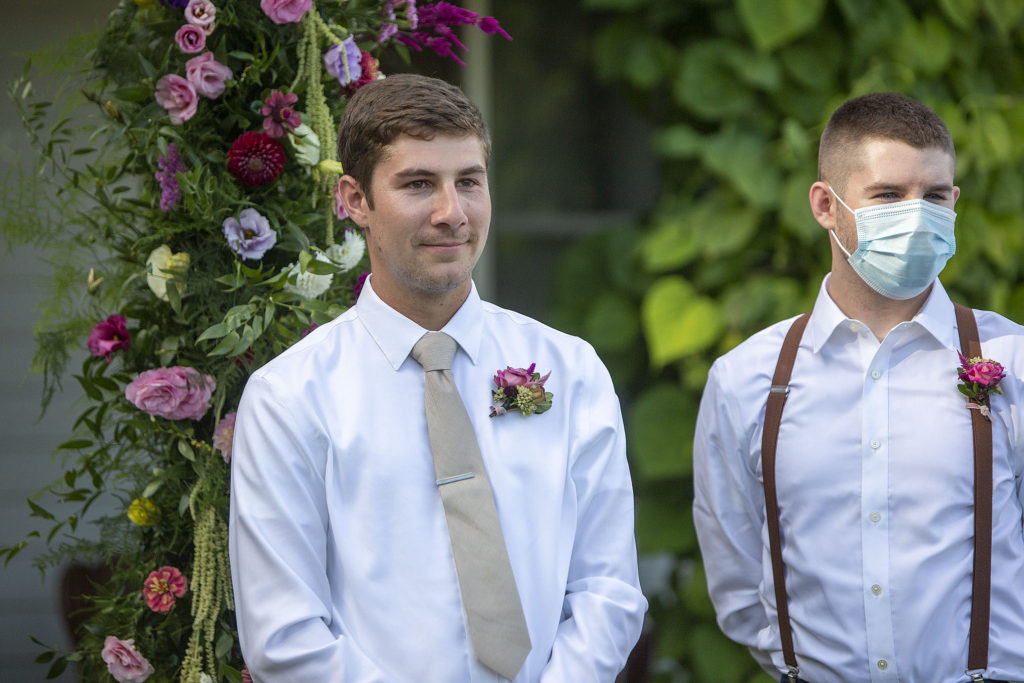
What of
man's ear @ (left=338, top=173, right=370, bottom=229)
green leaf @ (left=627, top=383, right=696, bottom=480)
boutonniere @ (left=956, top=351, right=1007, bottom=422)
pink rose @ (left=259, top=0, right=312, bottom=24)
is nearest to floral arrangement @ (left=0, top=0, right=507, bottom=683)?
pink rose @ (left=259, top=0, right=312, bottom=24)

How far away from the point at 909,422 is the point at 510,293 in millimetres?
2721

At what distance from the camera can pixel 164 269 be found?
233 cm

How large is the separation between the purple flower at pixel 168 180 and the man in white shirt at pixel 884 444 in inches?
53.9

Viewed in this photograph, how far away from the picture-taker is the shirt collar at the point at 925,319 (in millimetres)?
2471

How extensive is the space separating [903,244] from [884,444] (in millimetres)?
449

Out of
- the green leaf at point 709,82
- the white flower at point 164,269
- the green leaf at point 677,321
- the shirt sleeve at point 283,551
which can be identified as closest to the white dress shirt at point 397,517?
the shirt sleeve at point 283,551

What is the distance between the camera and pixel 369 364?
83.0 inches

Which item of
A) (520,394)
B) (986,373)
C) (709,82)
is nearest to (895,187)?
(986,373)

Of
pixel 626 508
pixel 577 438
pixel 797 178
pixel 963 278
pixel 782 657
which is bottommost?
pixel 782 657

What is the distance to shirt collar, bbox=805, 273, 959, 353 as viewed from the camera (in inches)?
97.3

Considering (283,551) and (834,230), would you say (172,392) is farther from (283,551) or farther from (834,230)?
(834,230)

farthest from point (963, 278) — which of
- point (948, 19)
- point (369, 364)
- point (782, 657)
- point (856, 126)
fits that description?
point (369, 364)

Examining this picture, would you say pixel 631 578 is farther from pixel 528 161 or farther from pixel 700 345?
pixel 528 161

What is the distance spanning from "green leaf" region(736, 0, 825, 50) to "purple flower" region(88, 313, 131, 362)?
2670mm
